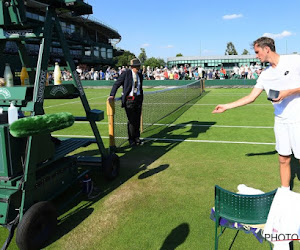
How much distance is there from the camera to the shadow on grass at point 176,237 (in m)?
3.40

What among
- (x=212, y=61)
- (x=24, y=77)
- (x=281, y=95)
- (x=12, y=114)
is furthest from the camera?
(x=212, y=61)

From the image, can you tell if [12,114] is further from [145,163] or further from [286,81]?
[145,163]

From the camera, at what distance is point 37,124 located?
3.07 metres

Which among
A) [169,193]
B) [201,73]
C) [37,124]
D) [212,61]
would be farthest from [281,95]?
[212,61]

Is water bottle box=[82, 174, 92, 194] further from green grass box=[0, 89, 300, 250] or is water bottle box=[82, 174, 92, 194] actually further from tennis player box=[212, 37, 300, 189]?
tennis player box=[212, 37, 300, 189]

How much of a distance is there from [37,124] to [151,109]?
31.9 ft

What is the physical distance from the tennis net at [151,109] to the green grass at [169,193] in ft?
2.65

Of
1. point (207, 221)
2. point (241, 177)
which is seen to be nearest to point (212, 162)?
point (241, 177)

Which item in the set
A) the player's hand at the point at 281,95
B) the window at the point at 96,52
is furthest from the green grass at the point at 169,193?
the window at the point at 96,52

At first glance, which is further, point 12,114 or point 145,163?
point 145,163

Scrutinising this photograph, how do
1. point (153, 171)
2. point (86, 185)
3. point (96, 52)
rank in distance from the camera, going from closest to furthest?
point (86, 185), point (153, 171), point (96, 52)

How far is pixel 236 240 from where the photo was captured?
11.5 ft

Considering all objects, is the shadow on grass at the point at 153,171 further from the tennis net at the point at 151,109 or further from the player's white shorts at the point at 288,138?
the player's white shorts at the point at 288,138

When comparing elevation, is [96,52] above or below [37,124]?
above
